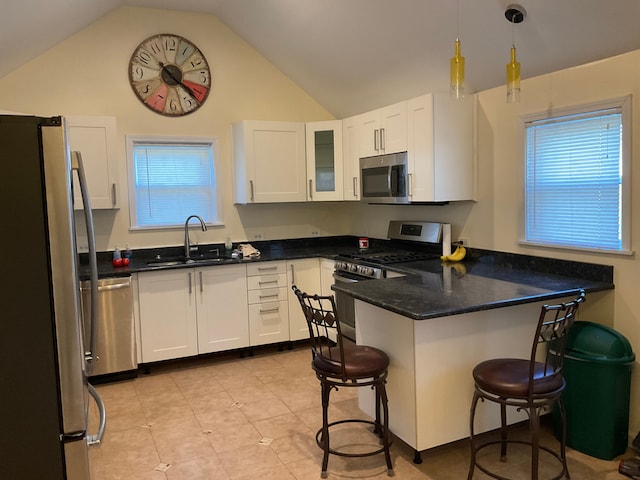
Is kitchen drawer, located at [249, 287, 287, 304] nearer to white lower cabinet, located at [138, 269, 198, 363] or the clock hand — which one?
white lower cabinet, located at [138, 269, 198, 363]

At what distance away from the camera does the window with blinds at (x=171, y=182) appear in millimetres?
4805

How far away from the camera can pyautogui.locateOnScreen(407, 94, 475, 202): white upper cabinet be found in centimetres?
376

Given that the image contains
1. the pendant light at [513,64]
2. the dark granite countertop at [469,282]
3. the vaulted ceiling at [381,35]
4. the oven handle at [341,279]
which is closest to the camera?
the pendant light at [513,64]

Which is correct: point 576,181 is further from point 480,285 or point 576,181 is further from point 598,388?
point 598,388

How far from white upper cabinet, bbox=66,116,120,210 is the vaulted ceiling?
2.25ft

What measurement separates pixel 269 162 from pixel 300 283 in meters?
1.17

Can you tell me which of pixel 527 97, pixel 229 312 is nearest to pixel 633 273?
pixel 527 97

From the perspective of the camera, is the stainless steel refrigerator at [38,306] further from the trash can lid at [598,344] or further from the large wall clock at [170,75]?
the large wall clock at [170,75]

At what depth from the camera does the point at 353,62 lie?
14.5 feet

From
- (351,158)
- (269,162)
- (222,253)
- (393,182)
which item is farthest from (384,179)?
(222,253)

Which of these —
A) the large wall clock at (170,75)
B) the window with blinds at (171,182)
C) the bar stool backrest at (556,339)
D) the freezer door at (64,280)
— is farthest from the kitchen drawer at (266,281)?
the freezer door at (64,280)

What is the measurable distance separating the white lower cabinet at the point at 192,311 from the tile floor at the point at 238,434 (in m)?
0.22

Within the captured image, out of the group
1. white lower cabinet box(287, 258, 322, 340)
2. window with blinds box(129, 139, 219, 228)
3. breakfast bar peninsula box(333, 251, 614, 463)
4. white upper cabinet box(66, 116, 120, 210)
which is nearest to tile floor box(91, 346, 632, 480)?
breakfast bar peninsula box(333, 251, 614, 463)

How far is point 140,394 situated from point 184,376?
436mm
